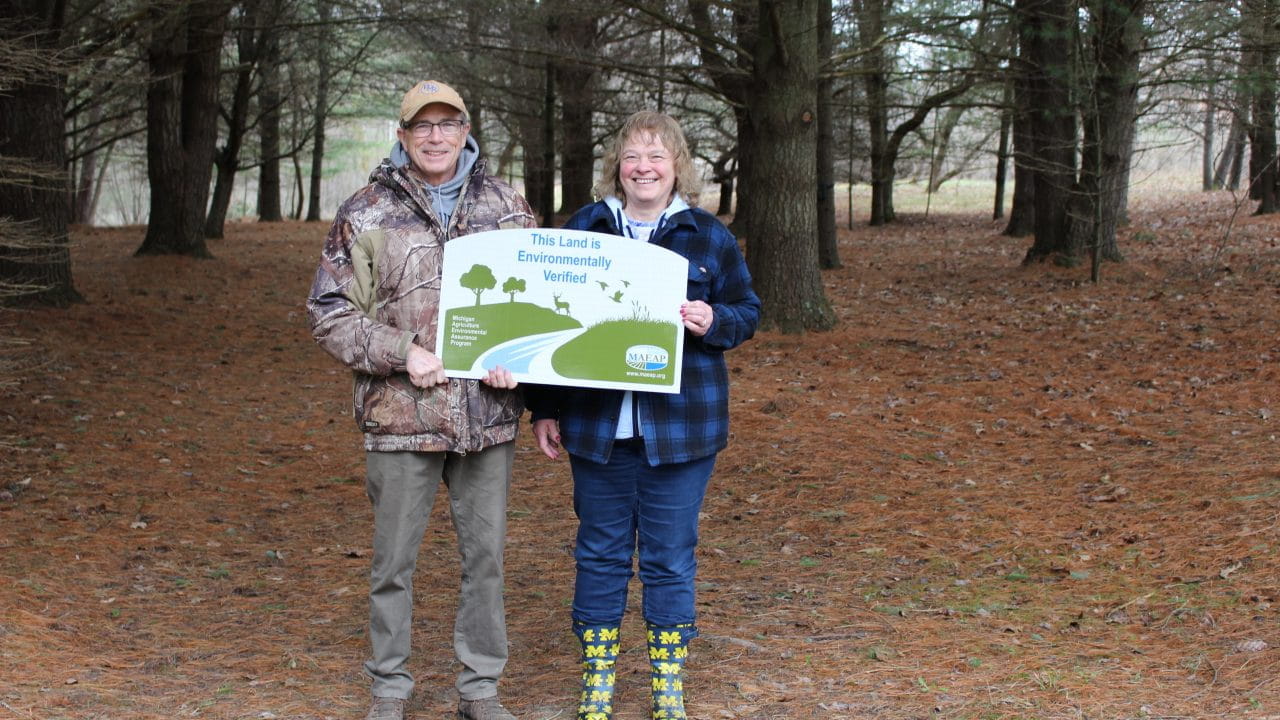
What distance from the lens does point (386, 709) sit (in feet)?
12.0

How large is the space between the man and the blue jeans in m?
0.29

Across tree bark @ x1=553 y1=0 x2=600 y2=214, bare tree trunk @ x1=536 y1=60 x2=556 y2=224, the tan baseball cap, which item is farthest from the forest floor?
bare tree trunk @ x1=536 y1=60 x2=556 y2=224

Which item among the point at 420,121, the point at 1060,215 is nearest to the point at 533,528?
the point at 420,121

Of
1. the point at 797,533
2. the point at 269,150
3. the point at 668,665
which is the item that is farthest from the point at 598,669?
the point at 269,150

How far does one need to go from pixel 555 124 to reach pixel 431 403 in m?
18.5

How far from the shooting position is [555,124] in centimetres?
2139

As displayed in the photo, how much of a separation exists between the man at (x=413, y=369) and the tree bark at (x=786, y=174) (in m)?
6.84

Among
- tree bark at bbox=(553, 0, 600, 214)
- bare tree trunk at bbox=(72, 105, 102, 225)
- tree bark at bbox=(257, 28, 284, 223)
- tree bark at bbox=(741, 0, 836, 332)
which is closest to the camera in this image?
tree bark at bbox=(741, 0, 836, 332)

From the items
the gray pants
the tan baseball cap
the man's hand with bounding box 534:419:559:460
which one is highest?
the tan baseball cap

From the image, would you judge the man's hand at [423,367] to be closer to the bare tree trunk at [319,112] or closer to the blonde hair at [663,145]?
the blonde hair at [663,145]

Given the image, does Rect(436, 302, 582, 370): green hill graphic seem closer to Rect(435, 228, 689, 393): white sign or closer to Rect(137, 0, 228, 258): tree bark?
Rect(435, 228, 689, 393): white sign

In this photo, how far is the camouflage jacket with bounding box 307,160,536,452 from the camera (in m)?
3.48

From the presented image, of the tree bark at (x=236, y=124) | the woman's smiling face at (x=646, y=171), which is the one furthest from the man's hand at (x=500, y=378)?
the tree bark at (x=236, y=124)

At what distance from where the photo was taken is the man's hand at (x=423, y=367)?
3.38 metres
